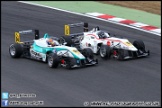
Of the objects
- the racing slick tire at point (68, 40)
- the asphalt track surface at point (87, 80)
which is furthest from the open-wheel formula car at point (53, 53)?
the racing slick tire at point (68, 40)

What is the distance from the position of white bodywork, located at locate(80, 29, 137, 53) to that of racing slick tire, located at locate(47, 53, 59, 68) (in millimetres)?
2235

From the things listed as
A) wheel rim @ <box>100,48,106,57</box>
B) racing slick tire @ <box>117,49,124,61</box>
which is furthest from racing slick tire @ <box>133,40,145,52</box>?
wheel rim @ <box>100,48,106,57</box>

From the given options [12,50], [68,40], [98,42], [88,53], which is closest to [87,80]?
[88,53]

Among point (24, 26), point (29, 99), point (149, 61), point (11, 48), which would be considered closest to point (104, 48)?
point (149, 61)

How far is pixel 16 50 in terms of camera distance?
20547 mm

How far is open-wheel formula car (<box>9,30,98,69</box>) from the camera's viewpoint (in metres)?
19.3

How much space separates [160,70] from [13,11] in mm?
12335

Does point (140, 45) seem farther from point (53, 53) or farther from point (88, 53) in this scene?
point (53, 53)

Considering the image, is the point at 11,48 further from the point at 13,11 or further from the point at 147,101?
the point at 13,11

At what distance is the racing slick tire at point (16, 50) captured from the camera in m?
20.5

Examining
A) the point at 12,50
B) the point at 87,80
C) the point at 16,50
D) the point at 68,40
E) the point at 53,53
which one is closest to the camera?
the point at 87,80

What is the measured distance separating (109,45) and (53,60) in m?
2.64

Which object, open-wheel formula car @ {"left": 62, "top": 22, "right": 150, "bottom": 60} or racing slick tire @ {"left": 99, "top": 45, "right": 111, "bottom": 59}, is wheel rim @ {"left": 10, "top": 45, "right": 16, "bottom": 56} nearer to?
open-wheel formula car @ {"left": 62, "top": 22, "right": 150, "bottom": 60}

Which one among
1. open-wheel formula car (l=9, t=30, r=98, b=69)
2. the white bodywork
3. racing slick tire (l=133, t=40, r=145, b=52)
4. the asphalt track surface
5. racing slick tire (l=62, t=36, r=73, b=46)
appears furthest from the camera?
racing slick tire (l=62, t=36, r=73, b=46)
